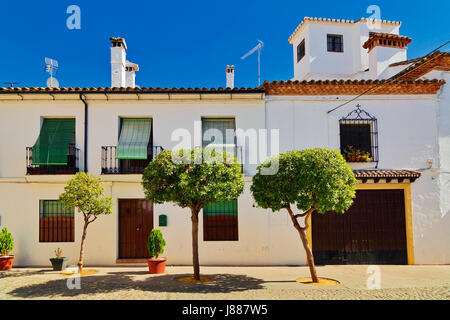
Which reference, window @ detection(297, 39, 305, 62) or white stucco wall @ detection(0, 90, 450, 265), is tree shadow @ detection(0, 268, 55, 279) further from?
window @ detection(297, 39, 305, 62)

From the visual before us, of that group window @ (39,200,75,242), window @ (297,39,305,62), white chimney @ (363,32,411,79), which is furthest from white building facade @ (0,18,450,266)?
window @ (297,39,305,62)

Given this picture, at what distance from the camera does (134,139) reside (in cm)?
1226


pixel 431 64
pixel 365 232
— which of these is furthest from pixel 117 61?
A: pixel 431 64

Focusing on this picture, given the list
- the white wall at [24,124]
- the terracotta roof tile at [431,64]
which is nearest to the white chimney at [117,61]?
the white wall at [24,124]

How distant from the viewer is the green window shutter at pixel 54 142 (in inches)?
A: 469

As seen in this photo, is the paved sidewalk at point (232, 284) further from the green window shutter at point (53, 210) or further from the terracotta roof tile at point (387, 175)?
the terracotta roof tile at point (387, 175)

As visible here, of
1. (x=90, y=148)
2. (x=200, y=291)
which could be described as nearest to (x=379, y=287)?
(x=200, y=291)

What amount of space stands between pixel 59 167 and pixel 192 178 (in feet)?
18.6

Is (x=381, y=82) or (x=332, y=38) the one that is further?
(x=332, y=38)

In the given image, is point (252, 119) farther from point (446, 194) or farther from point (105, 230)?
point (446, 194)

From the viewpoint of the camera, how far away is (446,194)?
479 inches

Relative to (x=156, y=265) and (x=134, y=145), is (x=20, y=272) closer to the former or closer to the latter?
(x=156, y=265)

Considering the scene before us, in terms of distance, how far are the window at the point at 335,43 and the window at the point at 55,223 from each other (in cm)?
1723
